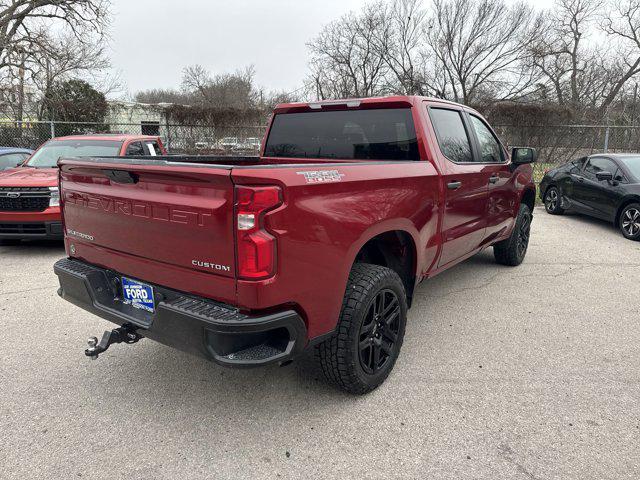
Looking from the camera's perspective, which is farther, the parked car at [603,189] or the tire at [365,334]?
the parked car at [603,189]

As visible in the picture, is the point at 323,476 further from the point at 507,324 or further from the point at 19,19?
the point at 19,19

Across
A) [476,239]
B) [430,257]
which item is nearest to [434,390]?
[430,257]

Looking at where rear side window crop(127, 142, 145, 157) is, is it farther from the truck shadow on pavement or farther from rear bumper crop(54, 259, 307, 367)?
rear bumper crop(54, 259, 307, 367)

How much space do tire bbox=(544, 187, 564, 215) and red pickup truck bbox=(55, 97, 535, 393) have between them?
7.34 metres

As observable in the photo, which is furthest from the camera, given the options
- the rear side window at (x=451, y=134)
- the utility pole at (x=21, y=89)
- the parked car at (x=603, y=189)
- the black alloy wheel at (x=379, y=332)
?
the utility pole at (x=21, y=89)

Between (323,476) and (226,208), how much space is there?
1412mm

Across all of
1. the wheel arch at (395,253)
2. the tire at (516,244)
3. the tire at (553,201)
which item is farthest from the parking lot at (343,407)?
the tire at (553,201)

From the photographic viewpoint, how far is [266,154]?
13.9ft

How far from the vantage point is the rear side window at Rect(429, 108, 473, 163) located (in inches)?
147

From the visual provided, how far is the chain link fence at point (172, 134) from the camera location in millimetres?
13078

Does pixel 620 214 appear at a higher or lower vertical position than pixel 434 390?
higher

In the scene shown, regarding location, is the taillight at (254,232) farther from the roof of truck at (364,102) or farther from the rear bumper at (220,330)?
the roof of truck at (364,102)

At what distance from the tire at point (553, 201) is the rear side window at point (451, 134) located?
695cm

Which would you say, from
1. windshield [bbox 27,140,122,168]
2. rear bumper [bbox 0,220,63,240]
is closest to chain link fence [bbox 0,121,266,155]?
windshield [bbox 27,140,122,168]
